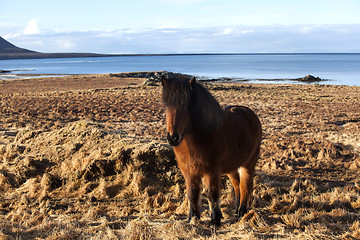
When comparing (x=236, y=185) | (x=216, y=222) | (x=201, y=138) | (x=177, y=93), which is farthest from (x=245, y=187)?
(x=177, y=93)

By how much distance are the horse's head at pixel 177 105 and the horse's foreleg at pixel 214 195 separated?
801mm

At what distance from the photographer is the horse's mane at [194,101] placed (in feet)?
12.9

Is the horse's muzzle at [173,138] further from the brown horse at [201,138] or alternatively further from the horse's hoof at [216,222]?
the horse's hoof at [216,222]

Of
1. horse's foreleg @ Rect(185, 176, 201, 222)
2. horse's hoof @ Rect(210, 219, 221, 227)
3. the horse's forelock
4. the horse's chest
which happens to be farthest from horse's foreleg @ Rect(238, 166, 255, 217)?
the horse's forelock

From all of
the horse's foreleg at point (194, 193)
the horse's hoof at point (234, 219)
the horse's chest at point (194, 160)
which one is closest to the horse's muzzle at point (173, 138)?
the horse's chest at point (194, 160)

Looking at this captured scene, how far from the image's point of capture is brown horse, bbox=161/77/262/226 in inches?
Result: 154

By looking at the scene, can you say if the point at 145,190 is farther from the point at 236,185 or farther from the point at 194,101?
the point at 194,101

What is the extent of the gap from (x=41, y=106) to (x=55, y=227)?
52.1 ft

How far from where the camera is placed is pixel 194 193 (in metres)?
4.54

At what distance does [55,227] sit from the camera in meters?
4.39

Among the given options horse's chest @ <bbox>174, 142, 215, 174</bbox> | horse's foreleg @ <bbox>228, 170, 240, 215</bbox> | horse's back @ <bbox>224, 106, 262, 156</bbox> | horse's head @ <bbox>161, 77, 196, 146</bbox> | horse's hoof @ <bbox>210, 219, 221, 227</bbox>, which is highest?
horse's head @ <bbox>161, 77, 196, 146</bbox>

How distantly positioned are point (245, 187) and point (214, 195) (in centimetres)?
90

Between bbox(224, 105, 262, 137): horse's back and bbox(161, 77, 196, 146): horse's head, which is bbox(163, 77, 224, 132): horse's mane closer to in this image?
bbox(161, 77, 196, 146): horse's head

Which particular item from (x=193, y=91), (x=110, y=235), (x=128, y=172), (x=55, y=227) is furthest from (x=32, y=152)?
(x=193, y=91)
